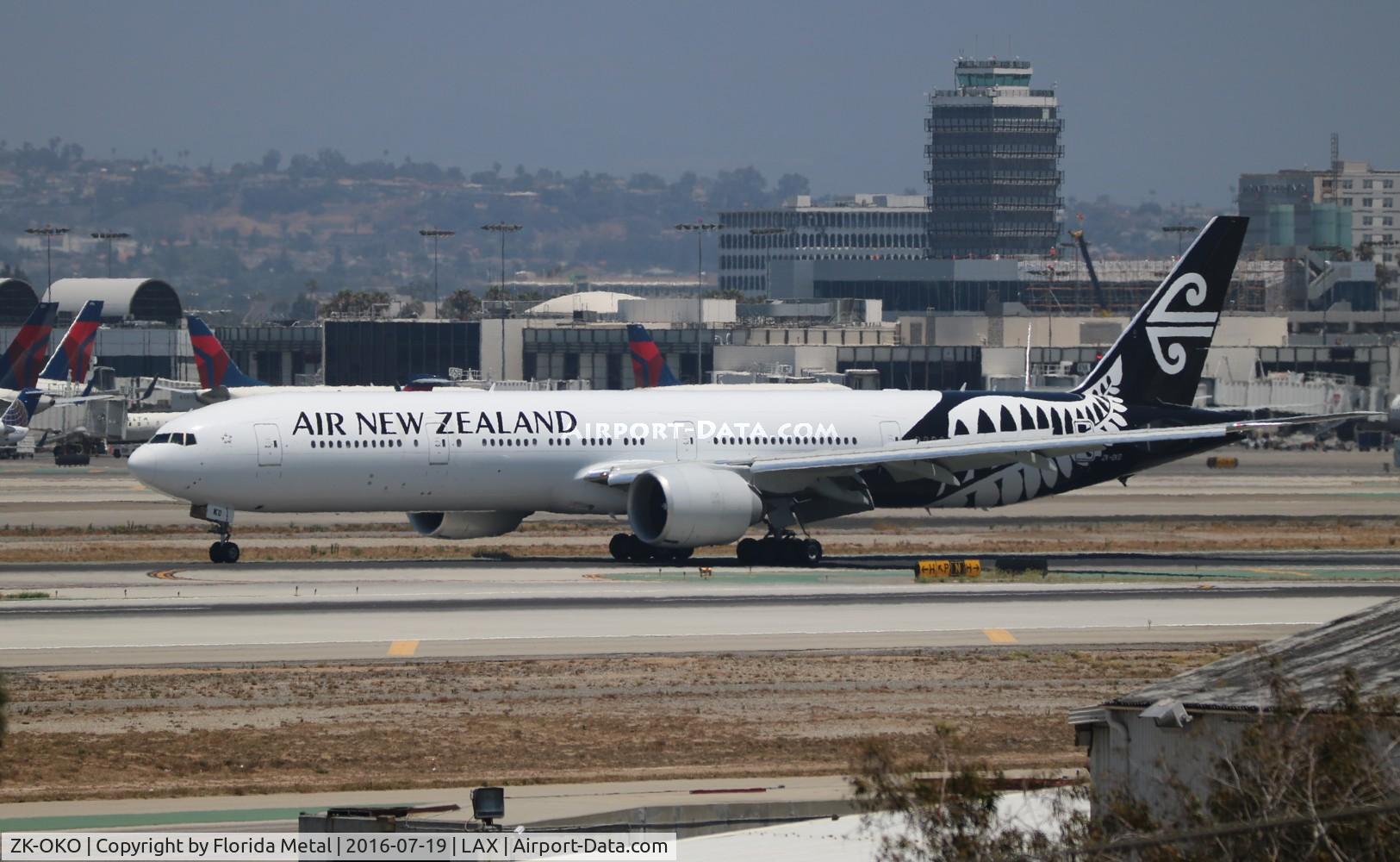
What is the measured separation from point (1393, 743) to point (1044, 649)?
2084 cm

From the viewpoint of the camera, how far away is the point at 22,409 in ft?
379

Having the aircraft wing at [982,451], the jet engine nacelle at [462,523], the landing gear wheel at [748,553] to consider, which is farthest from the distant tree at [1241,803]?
the jet engine nacelle at [462,523]

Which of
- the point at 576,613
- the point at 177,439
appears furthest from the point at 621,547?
the point at 576,613

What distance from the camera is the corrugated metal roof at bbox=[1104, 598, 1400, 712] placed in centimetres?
1831

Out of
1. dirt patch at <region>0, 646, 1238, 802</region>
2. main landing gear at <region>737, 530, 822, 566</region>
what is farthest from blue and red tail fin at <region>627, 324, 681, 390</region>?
dirt patch at <region>0, 646, 1238, 802</region>

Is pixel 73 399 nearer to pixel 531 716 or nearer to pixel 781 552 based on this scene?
pixel 781 552

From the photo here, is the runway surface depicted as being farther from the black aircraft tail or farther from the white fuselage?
the black aircraft tail

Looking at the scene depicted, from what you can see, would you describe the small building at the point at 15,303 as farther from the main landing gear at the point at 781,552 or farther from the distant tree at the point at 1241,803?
the distant tree at the point at 1241,803

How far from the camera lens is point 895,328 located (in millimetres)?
172000

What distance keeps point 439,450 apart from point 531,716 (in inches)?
916

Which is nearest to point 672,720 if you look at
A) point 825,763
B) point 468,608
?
point 825,763

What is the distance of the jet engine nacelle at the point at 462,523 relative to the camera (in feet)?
182

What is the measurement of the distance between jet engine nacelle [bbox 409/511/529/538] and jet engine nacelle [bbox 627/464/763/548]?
169 inches

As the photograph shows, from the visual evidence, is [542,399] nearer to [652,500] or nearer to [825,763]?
[652,500]
